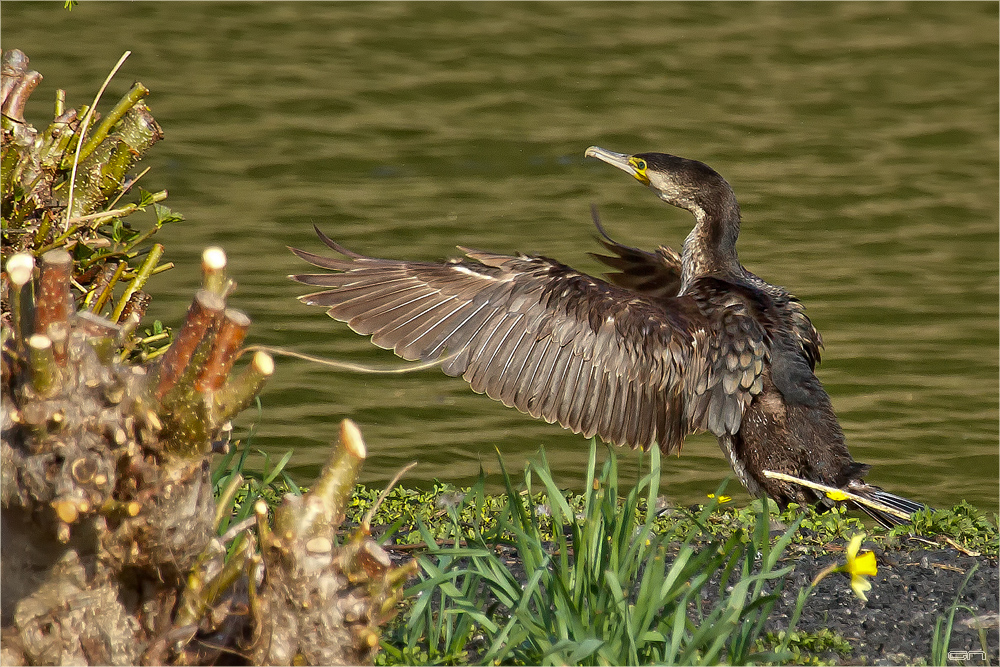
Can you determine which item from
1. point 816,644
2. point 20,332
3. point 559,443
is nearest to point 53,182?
point 20,332

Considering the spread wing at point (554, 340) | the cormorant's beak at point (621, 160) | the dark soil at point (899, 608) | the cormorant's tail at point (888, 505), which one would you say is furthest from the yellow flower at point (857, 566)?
the cormorant's beak at point (621, 160)

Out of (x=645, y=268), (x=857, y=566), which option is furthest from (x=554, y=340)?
(x=857, y=566)

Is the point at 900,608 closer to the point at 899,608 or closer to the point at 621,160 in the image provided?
the point at 899,608

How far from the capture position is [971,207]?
1232 centimetres

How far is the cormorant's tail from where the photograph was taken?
18.4 feet

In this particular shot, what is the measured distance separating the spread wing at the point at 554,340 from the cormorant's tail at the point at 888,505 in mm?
655

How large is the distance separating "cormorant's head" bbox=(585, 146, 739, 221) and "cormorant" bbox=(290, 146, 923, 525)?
659mm

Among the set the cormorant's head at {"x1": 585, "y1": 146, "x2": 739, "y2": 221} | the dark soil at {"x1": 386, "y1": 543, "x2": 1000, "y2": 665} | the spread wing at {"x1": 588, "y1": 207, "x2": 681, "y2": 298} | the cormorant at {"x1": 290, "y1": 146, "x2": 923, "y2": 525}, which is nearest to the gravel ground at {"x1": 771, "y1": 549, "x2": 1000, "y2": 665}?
the dark soil at {"x1": 386, "y1": 543, "x2": 1000, "y2": 665}

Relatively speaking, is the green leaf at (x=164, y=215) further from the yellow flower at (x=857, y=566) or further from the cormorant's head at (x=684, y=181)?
the cormorant's head at (x=684, y=181)

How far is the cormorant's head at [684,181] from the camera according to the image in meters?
6.70

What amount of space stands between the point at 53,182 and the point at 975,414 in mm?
5955

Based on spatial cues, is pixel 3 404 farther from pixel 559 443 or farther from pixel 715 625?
pixel 559 443

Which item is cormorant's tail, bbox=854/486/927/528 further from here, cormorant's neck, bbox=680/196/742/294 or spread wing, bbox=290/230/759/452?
cormorant's neck, bbox=680/196/742/294

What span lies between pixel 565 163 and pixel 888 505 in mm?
7813
